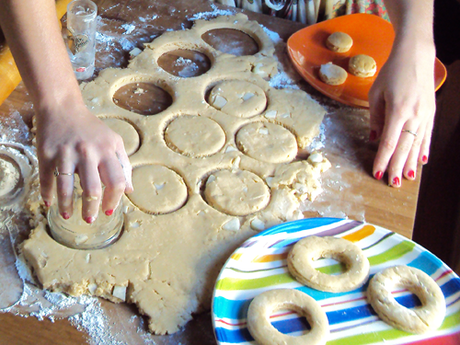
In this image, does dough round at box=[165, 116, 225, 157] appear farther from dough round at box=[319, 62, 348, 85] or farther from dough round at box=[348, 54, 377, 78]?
dough round at box=[348, 54, 377, 78]

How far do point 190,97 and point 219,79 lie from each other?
0.54ft

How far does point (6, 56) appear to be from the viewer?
142cm

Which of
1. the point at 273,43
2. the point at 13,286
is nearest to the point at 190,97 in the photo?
the point at 273,43

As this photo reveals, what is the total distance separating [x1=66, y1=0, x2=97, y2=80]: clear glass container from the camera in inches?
57.1

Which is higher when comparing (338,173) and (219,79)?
(219,79)

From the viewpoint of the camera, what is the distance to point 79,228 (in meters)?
1.02

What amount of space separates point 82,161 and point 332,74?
997 millimetres

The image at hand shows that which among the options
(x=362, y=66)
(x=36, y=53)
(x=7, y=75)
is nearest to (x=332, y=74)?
(x=362, y=66)

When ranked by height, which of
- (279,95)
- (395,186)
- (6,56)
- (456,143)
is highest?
(6,56)

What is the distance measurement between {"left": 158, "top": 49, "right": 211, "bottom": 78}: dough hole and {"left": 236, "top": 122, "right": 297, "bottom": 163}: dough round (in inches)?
13.8

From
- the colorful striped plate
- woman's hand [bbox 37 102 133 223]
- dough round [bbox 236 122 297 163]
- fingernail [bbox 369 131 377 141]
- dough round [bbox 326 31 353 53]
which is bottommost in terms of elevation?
the colorful striped plate

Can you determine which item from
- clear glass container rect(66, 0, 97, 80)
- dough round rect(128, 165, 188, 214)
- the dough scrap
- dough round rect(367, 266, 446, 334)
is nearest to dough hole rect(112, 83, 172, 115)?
the dough scrap

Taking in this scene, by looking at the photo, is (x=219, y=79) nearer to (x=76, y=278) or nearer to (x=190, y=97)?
(x=190, y=97)

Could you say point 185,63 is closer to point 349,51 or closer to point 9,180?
point 349,51
